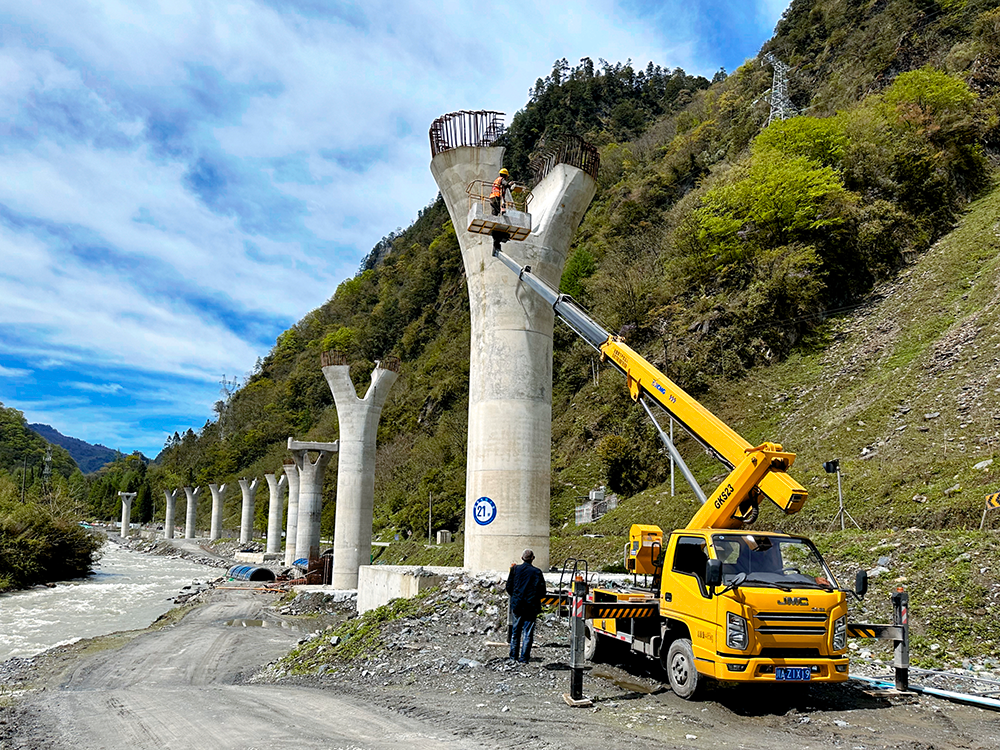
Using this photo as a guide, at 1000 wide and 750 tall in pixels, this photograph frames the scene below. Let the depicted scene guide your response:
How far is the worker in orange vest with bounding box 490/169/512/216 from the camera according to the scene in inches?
570

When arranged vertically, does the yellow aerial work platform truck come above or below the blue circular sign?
below

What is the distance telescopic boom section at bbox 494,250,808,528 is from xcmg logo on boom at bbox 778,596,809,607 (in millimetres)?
1120

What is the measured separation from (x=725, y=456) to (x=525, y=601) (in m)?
3.33

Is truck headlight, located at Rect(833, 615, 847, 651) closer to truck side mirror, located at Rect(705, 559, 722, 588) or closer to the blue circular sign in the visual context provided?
truck side mirror, located at Rect(705, 559, 722, 588)

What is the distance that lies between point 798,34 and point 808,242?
35242mm

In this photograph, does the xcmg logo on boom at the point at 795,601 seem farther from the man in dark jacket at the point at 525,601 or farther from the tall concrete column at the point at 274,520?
the tall concrete column at the point at 274,520

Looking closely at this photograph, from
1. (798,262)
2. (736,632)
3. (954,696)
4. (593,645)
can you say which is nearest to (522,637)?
(593,645)

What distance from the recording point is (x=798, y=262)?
30.1m

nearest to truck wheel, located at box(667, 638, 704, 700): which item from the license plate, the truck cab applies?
the truck cab

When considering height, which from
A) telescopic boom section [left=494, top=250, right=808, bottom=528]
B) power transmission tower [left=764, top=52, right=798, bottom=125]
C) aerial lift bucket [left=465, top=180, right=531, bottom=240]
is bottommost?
telescopic boom section [left=494, top=250, right=808, bottom=528]

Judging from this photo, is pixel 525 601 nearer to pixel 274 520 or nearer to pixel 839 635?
pixel 839 635

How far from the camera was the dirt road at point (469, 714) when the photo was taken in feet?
22.3

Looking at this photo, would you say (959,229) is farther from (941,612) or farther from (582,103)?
(582,103)

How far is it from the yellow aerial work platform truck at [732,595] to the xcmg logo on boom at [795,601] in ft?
0.03
